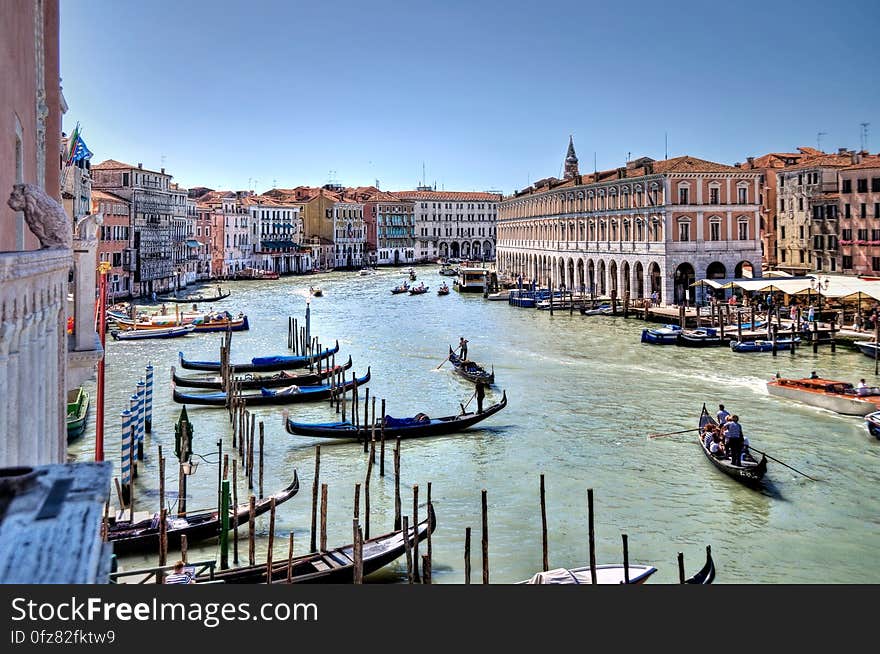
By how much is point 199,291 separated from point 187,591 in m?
44.8

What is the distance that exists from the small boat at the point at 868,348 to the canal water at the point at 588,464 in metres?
0.35

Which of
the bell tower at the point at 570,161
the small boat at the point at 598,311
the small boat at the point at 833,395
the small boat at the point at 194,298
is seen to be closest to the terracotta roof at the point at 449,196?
the bell tower at the point at 570,161

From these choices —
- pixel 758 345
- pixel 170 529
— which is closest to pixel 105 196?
pixel 758 345

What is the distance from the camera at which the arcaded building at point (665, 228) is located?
31.6 meters

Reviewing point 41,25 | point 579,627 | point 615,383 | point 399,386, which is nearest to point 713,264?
point 615,383

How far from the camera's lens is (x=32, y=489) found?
6.78 ft

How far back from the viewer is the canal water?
8.78 metres

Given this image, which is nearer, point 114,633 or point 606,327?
point 114,633

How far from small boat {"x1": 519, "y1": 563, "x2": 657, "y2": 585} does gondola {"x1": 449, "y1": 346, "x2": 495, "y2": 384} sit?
986 cm

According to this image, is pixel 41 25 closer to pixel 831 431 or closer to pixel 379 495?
pixel 379 495

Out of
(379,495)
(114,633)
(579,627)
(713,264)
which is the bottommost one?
(379,495)

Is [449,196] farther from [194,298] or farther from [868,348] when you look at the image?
[868,348]

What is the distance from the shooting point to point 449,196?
3108 inches

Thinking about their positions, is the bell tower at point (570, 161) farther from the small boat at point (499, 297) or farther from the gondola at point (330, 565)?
the gondola at point (330, 565)
